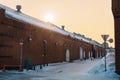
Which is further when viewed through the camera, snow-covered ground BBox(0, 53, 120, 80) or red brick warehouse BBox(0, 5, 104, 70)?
red brick warehouse BBox(0, 5, 104, 70)

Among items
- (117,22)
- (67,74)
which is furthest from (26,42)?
(117,22)

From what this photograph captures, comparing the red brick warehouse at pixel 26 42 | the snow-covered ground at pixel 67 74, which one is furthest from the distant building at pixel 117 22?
the red brick warehouse at pixel 26 42

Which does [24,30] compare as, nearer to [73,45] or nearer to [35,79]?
[35,79]

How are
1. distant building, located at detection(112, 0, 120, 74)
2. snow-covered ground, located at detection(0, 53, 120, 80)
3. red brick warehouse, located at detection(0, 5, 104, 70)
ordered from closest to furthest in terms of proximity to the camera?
snow-covered ground, located at detection(0, 53, 120, 80) → distant building, located at detection(112, 0, 120, 74) → red brick warehouse, located at detection(0, 5, 104, 70)

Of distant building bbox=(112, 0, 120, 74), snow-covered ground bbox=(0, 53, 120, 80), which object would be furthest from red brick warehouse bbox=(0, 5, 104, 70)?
distant building bbox=(112, 0, 120, 74)

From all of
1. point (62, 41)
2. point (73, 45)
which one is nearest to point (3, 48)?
point (62, 41)

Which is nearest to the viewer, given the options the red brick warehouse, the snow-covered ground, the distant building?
the snow-covered ground

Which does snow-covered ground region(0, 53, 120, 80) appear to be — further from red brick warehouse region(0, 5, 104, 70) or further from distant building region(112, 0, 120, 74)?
red brick warehouse region(0, 5, 104, 70)

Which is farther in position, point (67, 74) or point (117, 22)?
Answer: point (67, 74)

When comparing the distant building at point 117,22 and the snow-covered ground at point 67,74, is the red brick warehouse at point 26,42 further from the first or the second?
the distant building at point 117,22

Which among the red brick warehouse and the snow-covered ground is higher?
the red brick warehouse

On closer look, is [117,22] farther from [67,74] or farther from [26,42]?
[26,42]

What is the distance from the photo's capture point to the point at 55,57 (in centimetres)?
4453

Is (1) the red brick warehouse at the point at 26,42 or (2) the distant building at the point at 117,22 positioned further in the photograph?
(1) the red brick warehouse at the point at 26,42
